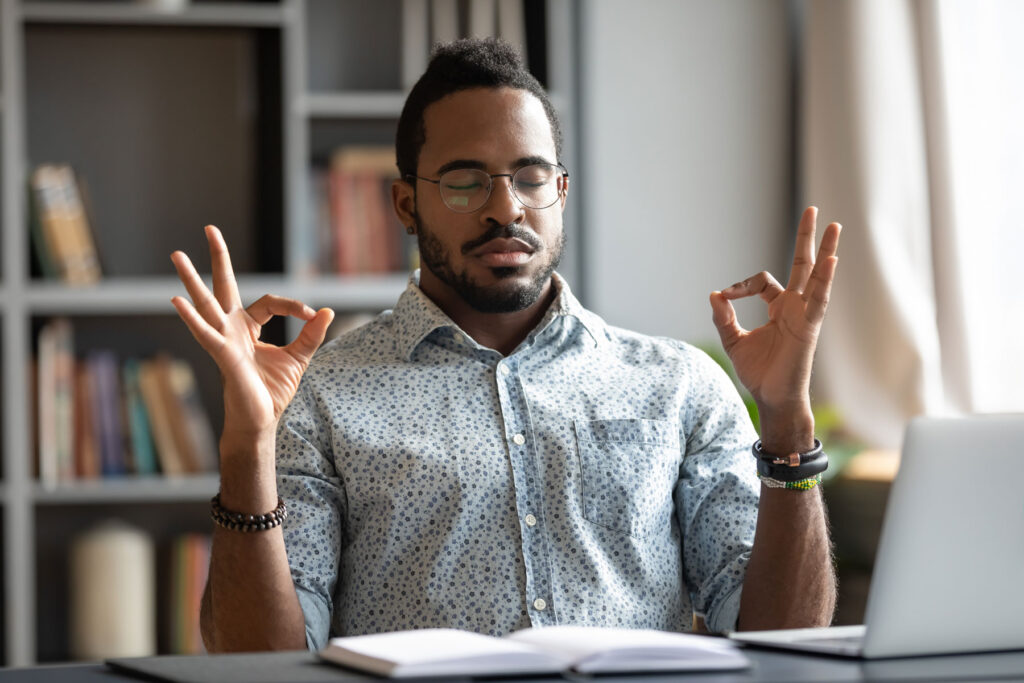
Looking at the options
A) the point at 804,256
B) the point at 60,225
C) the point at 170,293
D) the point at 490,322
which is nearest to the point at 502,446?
the point at 490,322

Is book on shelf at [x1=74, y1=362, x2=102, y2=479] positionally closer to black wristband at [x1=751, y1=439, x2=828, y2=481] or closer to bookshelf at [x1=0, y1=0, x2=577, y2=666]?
bookshelf at [x1=0, y1=0, x2=577, y2=666]

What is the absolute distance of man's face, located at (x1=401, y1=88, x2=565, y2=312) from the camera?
146 centimetres

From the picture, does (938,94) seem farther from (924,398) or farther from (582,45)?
(582,45)

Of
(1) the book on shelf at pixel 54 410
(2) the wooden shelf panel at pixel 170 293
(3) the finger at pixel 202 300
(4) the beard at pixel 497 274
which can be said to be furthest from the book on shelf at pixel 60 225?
(3) the finger at pixel 202 300

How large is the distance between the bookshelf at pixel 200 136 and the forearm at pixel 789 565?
61.7 inches

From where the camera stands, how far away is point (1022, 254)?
248cm

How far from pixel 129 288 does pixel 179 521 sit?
586 mm

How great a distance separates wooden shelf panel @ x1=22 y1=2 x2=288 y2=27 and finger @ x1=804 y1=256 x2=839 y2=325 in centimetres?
178

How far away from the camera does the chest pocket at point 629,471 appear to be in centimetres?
141

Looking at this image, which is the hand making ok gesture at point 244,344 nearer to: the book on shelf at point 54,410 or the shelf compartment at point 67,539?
the book on shelf at point 54,410

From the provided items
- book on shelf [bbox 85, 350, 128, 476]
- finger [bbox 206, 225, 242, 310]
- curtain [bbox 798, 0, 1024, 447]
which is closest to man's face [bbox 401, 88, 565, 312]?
finger [bbox 206, 225, 242, 310]

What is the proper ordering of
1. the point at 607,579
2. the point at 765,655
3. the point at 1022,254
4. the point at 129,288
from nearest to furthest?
the point at 765,655 → the point at 607,579 → the point at 1022,254 → the point at 129,288

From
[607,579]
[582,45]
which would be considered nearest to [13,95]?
[582,45]

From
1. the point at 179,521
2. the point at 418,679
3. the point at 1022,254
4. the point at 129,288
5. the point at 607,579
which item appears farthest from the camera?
the point at 179,521
